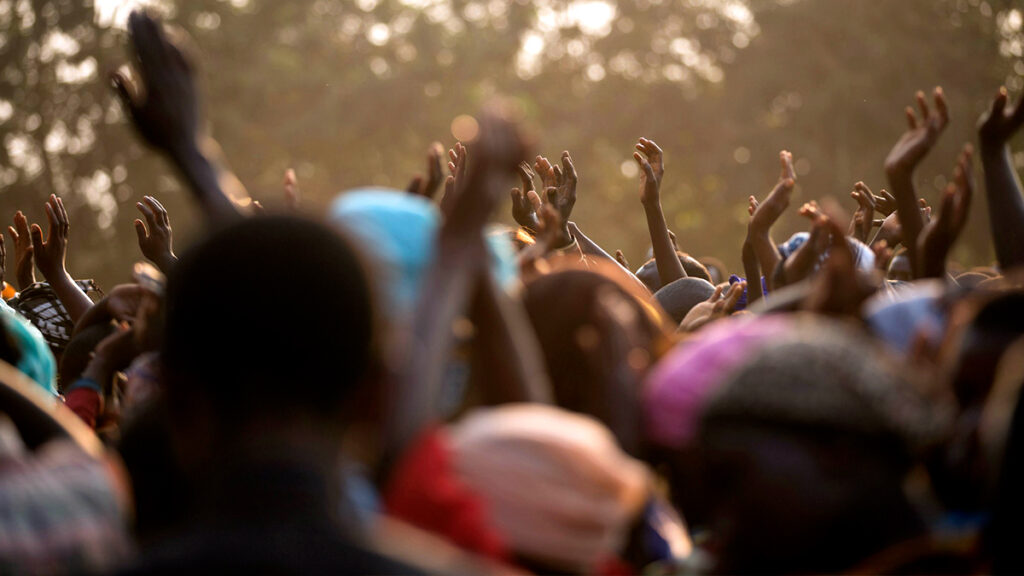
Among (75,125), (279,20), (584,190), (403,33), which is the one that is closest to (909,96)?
(584,190)

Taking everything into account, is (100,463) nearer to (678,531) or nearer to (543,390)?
(543,390)

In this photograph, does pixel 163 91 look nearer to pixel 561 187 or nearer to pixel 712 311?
pixel 712 311

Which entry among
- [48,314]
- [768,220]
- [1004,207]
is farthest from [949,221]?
[48,314]

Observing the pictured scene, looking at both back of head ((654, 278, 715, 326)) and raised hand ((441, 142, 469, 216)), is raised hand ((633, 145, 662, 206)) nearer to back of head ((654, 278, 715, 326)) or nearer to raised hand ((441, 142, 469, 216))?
back of head ((654, 278, 715, 326))

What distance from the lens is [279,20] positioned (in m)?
40.0

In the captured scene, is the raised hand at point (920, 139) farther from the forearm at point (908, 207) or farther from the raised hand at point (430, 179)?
the raised hand at point (430, 179)

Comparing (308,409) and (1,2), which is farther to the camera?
(1,2)

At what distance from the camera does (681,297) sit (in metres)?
6.82

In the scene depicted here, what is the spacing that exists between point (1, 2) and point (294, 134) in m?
7.94

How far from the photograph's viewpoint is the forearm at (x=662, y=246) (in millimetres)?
6957

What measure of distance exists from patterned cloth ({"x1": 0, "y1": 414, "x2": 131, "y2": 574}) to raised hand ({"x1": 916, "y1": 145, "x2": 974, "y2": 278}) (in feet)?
9.27

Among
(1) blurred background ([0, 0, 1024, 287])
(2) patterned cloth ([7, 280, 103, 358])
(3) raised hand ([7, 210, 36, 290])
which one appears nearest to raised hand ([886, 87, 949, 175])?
(2) patterned cloth ([7, 280, 103, 358])

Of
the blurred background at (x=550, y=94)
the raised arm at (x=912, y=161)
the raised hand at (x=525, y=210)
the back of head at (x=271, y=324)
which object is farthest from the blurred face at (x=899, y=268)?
the blurred background at (x=550, y=94)

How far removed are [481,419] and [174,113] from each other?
4.13ft
